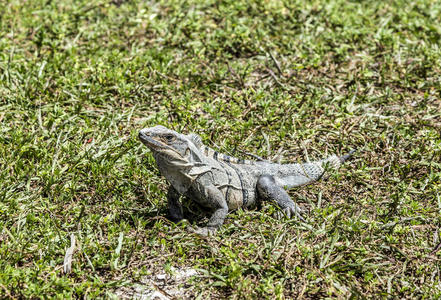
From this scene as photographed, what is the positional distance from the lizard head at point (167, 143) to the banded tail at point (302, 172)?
1.20 metres

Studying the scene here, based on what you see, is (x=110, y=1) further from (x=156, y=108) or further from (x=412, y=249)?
(x=412, y=249)

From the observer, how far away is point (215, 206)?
572 centimetres

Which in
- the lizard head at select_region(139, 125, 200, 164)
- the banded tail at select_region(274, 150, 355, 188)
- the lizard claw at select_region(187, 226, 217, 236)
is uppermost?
the lizard head at select_region(139, 125, 200, 164)

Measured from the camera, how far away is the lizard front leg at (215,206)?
221 inches

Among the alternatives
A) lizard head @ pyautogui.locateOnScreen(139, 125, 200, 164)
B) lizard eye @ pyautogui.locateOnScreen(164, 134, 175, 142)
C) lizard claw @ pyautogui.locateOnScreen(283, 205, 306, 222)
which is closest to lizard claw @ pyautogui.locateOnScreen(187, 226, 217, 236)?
lizard head @ pyautogui.locateOnScreen(139, 125, 200, 164)

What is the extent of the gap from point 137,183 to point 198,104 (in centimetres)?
191

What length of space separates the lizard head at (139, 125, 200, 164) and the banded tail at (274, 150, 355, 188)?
120cm

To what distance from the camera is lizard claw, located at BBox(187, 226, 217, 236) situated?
5504 mm

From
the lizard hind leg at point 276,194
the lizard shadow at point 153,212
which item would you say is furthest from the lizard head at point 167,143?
the lizard hind leg at point 276,194

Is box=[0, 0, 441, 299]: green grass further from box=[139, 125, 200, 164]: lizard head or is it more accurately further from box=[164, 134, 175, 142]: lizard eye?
box=[164, 134, 175, 142]: lizard eye

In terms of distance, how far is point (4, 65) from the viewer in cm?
807

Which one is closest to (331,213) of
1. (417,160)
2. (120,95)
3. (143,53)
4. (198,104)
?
(417,160)

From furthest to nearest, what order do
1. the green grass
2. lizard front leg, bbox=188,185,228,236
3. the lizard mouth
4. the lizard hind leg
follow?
the lizard hind leg < lizard front leg, bbox=188,185,228,236 < the lizard mouth < the green grass

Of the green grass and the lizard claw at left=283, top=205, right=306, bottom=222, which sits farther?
the lizard claw at left=283, top=205, right=306, bottom=222
